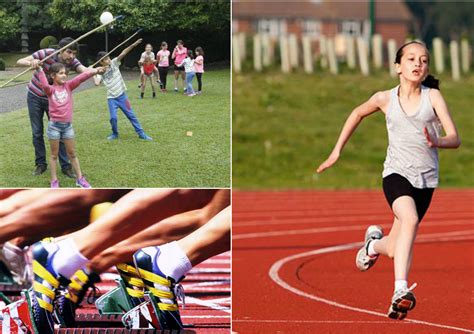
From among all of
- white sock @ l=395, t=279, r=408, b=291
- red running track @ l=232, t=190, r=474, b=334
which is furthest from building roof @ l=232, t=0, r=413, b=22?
white sock @ l=395, t=279, r=408, b=291

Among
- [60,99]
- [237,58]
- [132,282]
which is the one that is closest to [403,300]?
[132,282]

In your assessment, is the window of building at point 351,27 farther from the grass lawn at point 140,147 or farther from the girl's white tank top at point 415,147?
the girl's white tank top at point 415,147

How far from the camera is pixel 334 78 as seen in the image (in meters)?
26.6

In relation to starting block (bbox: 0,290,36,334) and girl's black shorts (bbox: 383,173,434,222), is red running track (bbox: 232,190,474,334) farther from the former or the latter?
girl's black shorts (bbox: 383,173,434,222)

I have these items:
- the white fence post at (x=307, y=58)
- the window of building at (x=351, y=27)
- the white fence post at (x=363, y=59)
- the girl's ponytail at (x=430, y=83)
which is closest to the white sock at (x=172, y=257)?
the girl's ponytail at (x=430, y=83)

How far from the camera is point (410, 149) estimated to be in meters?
5.10

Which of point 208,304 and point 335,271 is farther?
point 335,271

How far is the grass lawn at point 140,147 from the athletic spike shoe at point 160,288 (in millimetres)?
377

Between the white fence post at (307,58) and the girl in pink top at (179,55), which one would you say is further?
the white fence post at (307,58)

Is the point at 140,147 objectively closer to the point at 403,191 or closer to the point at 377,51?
the point at 403,191

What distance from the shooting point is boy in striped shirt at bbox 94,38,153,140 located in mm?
6609

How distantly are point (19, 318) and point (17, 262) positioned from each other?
335 mm

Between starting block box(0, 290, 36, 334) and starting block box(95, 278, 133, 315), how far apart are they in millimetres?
366

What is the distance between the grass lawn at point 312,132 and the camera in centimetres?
2173
